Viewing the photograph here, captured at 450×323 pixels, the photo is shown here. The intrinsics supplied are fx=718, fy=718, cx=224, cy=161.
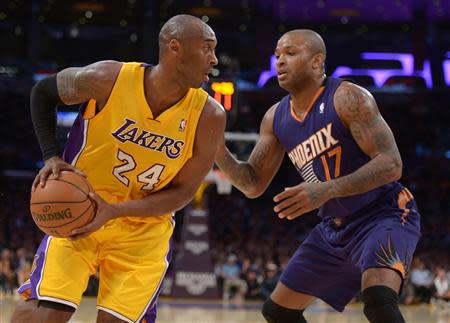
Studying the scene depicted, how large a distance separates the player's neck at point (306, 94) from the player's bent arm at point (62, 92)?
4.66 feet

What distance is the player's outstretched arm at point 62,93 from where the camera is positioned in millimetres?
3576

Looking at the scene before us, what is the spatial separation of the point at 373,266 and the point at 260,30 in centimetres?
2140

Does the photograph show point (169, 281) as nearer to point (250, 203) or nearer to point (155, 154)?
point (250, 203)

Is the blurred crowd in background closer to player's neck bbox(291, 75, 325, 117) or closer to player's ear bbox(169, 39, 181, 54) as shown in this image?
player's neck bbox(291, 75, 325, 117)

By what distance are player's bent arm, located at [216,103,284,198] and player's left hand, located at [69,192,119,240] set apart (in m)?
1.37

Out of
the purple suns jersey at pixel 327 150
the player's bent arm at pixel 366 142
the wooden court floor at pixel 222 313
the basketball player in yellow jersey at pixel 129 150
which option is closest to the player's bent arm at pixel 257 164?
the purple suns jersey at pixel 327 150

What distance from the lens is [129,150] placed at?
145 inches

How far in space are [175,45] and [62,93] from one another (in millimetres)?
620

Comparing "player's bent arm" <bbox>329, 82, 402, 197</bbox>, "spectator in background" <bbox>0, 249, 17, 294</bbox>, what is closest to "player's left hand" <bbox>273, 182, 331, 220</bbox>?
"player's bent arm" <bbox>329, 82, 402, 197</bbox>

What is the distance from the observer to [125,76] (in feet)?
12.1

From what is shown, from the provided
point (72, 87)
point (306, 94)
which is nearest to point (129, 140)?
point (72, 87)

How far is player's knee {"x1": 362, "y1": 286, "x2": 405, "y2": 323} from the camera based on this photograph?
3693 millimetres

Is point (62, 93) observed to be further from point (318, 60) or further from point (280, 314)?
point (280, 314)

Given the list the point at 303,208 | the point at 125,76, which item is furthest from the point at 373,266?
the point at 125,76
